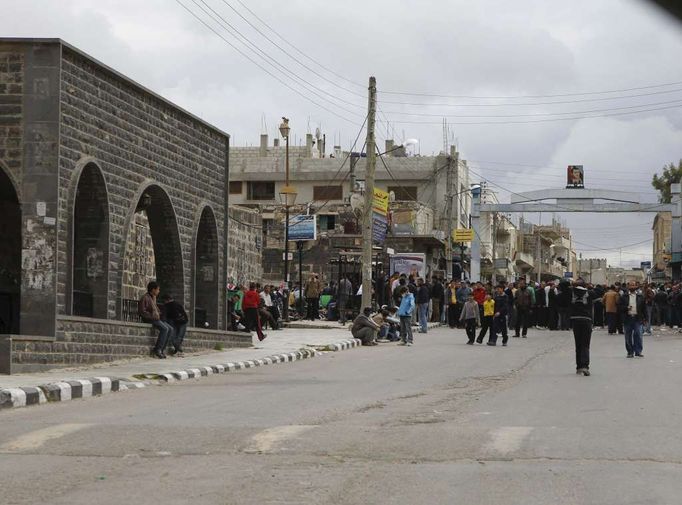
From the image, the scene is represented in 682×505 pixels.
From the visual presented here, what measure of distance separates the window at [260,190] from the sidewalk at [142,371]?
38.7 meters

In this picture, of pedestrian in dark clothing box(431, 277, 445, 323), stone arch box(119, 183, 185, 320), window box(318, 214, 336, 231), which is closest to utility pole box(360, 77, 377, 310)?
pedestrian in dark clothing box(431, 277, 445, 323)

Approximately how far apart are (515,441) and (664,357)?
15.0 meters

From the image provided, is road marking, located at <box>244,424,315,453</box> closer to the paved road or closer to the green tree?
the paved road

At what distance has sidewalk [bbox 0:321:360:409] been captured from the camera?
1430 cm

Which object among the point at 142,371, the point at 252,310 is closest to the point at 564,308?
the point at 252,310

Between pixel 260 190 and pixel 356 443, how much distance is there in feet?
198

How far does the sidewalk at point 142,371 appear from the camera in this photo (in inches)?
563

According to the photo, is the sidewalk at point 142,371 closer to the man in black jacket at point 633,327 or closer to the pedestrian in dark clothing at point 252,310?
the pedestrian in dark clothing at point 252,310

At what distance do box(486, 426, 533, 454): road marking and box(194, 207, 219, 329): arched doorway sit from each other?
687 inches

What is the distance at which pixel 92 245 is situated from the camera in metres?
20.9

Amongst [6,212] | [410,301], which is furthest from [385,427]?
[410,301]

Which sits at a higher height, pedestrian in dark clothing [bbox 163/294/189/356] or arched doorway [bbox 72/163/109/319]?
arched doorway [bbox 72/163/109/319]

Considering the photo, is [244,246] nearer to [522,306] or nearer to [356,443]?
[522,306]

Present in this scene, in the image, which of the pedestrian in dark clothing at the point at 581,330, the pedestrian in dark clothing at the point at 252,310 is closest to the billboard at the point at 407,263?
the pedestrian in dark clothing at the point at 252,310
